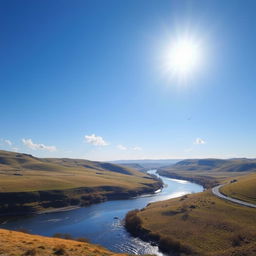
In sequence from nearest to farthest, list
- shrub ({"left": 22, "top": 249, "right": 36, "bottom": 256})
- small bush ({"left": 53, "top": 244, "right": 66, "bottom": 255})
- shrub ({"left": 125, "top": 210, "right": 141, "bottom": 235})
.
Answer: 1. shrub ({"left": 22, "top": 249, "right": 36, "bottom": 256})
2. small bush ({"left": 53, "top": 244, "right": 66, "bottom": 255})
3. shrub ({"left": 125, "top": 210, "right": 141, "bottom": 235})

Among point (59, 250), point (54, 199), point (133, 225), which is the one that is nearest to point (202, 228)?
point (133, 225)

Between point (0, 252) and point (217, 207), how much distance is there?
288 ft

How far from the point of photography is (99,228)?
88062 millimetres

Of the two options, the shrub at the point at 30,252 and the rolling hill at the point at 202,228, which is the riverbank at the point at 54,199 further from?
the shrub at the point at 30,252

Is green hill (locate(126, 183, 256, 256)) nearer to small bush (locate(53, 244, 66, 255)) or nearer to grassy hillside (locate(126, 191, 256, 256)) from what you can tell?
grassy hillside (locate(126, 191, 256, 256))

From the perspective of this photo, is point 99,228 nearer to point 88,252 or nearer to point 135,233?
point 135,233

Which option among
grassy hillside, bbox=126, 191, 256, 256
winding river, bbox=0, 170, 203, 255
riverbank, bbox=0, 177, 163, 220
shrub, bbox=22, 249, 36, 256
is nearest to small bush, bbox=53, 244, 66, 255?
shrub, bbox=22, 249, 36, 256

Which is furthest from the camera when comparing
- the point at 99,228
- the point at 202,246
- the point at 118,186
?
the point at 118,186

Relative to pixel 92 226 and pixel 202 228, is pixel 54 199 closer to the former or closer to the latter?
pixel 92 226

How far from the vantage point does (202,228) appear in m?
76.3

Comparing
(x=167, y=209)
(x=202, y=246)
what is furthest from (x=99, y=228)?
(x=202, y=246)

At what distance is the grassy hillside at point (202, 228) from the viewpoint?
61594mm

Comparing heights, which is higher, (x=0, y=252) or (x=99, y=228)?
(x=0, y=252)

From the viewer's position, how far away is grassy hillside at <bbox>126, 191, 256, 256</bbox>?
61.6 m
